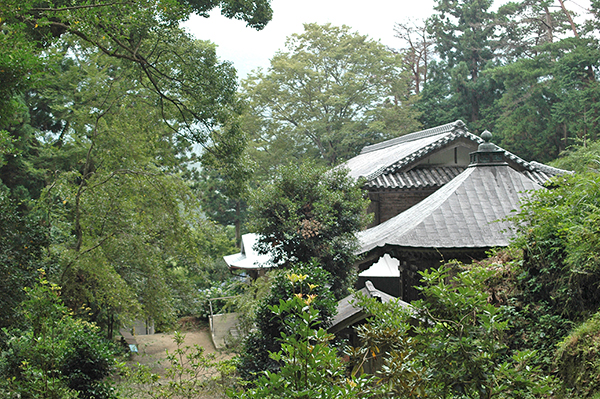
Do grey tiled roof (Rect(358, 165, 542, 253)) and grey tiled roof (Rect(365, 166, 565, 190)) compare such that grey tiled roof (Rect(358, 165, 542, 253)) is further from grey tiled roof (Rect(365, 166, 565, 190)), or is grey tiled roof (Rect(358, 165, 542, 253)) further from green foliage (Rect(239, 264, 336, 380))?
grey tiled roof (Rect(365, 166, 565, 190))

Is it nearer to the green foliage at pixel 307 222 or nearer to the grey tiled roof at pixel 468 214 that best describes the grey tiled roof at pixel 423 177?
the green foliage at pixel 307 222

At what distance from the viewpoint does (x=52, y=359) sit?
4.50 meters

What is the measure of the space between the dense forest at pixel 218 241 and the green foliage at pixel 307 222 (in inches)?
1.8

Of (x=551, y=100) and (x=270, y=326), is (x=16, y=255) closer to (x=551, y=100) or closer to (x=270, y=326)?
(x=270, y=326)

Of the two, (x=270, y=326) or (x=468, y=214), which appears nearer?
(x=270, y=326)

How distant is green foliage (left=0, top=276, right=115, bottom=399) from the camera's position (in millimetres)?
4430

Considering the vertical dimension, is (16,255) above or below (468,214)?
above

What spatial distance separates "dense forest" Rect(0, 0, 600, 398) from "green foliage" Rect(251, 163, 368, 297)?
0.15 ft

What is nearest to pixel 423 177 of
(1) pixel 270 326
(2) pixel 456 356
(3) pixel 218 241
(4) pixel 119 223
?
(3) pixel 218 241

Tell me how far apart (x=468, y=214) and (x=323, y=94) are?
61.9 ft

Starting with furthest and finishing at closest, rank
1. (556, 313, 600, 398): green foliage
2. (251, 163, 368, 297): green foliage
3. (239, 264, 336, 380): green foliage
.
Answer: (251, 163, 368, 297): green foliage → (239, 264, 336, 380): green foliage → (556, 313, 600, 398): green foliage

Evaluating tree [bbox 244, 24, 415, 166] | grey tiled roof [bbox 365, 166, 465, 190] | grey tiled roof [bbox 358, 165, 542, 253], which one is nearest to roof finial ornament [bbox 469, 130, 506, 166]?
grey tiled roof [bbox 358, 165, 542, 253]

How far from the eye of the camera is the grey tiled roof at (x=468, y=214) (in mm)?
7938

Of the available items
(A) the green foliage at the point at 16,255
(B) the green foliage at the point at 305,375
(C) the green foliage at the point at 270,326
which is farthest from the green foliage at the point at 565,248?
(A) the green foliage at the point at 16,255
